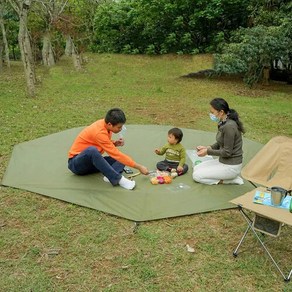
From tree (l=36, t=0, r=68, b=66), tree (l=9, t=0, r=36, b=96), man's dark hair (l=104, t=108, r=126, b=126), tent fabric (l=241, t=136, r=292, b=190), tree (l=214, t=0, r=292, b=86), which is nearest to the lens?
tent fabric (l=241, t=136, r=292, b=190)

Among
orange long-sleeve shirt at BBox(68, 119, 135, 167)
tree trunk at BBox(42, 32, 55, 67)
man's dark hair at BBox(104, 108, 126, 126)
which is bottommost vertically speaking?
tree trunk at BBox(42, 32, 55, 67)

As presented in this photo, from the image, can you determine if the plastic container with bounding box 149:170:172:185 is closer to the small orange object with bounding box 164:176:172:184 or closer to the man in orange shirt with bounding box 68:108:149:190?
the small orange object with bounding box 164:176:172:184

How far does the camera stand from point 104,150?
448 centimetres

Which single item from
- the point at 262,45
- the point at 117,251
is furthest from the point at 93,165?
the point at 262,45

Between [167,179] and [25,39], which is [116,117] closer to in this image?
[167,179]

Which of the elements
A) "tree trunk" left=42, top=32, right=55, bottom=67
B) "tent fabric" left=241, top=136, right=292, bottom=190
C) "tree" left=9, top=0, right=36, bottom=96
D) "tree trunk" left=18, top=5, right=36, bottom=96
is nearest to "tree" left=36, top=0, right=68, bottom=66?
"tree trunk" left=42, top=32, right=55, bottom=67

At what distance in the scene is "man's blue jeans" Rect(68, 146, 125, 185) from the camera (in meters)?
4.31

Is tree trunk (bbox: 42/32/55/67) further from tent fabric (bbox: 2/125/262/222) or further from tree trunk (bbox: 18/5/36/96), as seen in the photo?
tent fabric (bbox: 2/125/262/222)

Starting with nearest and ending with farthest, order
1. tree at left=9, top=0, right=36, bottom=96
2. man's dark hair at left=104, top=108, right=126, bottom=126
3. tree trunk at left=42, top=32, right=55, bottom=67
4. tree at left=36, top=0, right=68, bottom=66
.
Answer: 1. man's dark hair at left=104, top=108, right=126, bottom=126
2. tree at left=9, top=0, right=36, bottom=96
3. tree at left=36, top=0, right=68, bottom=66
4. tree trunk at left=42, top=32, right=55, bottom=67

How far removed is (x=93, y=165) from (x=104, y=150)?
0.81 ft

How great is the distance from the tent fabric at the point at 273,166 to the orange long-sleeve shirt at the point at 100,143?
1365 millimetres

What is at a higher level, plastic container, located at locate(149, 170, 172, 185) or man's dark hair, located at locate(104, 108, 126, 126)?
man's dark hair, located at locate(104, 108, 126, 126)

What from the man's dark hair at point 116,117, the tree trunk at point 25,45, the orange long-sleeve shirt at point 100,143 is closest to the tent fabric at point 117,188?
the orange long-sleeve shirt at point 100,143

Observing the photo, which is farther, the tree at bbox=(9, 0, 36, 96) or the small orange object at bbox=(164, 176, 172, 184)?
the tree at bbox=(9, 0, 36, 96)
